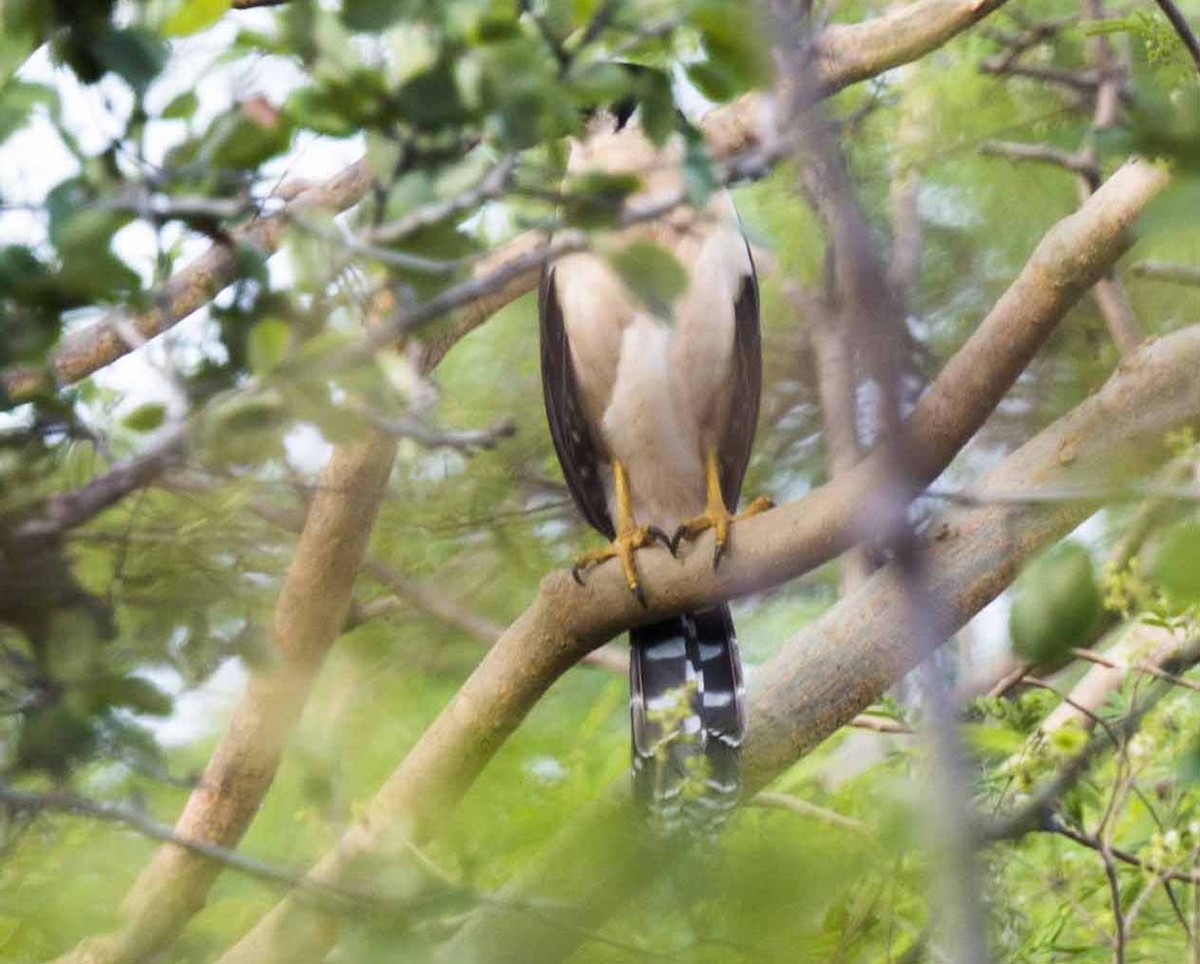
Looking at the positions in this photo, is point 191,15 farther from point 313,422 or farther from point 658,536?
point 658,536

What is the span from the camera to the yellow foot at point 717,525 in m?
2.93

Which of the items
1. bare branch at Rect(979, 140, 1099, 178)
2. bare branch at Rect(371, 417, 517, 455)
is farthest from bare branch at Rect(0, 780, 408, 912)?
bare branch at Rect(979, 140, 1099, 178)

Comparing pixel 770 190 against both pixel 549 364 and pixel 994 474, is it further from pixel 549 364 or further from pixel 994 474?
pixel 994 474

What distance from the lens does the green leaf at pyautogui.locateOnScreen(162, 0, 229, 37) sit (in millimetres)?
1510

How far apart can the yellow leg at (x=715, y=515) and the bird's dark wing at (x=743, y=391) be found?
0.14ft

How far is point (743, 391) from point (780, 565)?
134 centimetres

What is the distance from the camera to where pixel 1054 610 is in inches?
47.8

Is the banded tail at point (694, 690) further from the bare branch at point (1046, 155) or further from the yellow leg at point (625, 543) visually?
the bare branch at point (1046, 155)

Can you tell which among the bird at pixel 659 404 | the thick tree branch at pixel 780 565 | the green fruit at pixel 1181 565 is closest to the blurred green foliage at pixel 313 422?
the green fruit at pixel 1181 565

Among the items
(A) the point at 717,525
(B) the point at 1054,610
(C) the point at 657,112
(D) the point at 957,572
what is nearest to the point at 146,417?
(C) the point at 657,112

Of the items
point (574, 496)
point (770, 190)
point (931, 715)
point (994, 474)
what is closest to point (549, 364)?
point (574, 496)

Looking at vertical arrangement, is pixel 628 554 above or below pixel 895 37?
below

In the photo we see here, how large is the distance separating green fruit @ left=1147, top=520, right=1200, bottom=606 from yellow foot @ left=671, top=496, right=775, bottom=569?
5.85 ft

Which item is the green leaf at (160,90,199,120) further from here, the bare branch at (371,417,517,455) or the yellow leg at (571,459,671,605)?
the yellow leg at (571,459,671,605)
